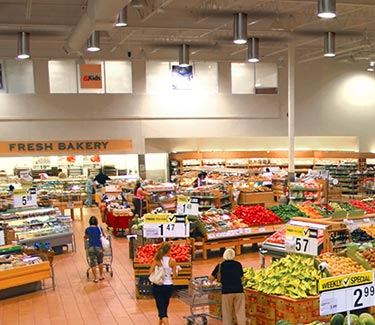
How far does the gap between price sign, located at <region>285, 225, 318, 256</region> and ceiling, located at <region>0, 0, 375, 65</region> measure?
6.54m

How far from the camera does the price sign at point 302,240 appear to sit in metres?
6.93

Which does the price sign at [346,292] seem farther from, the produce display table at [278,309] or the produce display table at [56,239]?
the produce display table at [56,239]

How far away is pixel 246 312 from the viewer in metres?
6.84

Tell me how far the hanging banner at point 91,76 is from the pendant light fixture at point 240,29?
32.7 ft

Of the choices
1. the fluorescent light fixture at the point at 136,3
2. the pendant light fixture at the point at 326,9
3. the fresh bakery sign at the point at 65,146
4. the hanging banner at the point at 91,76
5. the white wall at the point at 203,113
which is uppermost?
the fluorescent light fixture at the point at 136,3

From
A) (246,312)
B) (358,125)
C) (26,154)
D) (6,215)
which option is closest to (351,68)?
(358,125)

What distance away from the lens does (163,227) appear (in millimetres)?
8695

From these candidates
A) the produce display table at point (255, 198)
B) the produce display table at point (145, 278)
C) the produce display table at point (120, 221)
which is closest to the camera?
the produce display table at point (145, 278)

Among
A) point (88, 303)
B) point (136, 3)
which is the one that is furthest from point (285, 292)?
point (136, 3)

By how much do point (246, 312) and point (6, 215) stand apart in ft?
24.3

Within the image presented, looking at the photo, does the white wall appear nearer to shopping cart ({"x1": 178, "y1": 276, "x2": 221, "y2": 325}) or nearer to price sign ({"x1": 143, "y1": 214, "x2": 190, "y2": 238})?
price sign ({"x1": 143, "y1": 214, "x2": 190, "y2": 238})

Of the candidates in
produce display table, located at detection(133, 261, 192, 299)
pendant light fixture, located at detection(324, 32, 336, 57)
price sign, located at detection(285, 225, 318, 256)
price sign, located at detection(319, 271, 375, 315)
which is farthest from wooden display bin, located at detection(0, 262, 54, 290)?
pendant light fixture, located at detection(324, 32, 336, 57)

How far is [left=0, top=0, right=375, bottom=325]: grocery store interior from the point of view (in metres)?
7.63

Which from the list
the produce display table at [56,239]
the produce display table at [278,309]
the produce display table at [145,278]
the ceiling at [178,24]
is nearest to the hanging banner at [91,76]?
the ceiling at [178,24]
